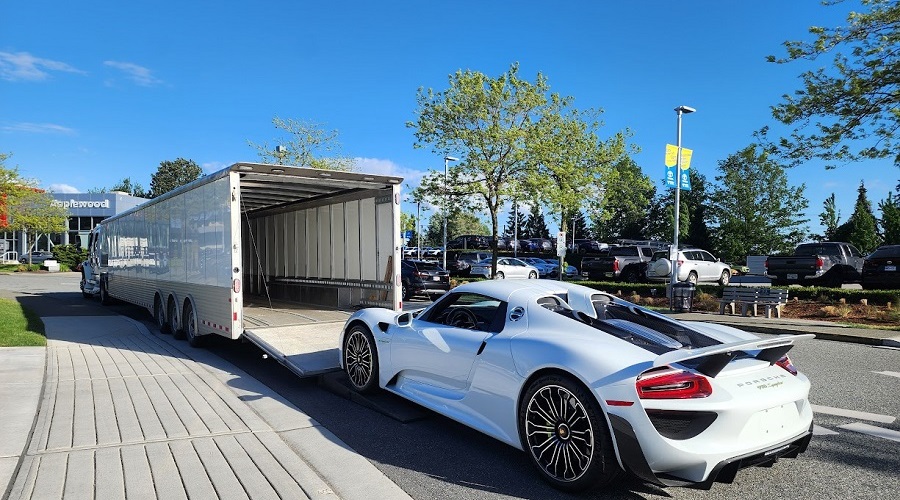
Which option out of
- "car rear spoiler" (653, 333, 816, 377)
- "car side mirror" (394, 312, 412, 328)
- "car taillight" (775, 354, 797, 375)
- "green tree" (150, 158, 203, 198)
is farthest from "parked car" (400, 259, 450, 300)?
"green tree" (150, 158, 203, 198)

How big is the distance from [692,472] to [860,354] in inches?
326

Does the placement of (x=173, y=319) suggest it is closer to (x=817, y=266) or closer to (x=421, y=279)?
(x=421, y=279)

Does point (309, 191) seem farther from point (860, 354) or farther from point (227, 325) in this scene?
point (860, 354)

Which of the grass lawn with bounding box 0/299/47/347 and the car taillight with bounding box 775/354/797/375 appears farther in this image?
the grass lawn with bounding box 0/299/47/347

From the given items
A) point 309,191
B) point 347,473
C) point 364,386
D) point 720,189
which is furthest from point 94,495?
point 720,189

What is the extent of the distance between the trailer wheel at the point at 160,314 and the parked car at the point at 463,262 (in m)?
23.0

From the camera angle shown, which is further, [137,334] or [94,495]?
[137,334]

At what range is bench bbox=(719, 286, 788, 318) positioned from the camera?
14.7m

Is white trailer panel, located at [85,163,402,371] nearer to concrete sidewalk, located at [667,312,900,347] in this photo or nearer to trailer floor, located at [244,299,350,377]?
trailer floor, located at [244,299,350,377]

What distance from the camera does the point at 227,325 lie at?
8141mm

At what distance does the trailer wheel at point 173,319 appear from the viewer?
1048cm

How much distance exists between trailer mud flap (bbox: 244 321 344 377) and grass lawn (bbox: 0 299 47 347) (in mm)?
4589

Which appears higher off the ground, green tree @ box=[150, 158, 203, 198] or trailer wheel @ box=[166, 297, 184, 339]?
green tree @ box=[150, 158, 203, 198]

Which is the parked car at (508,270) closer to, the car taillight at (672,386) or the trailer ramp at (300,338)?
the trailer ramp at (300,338)
